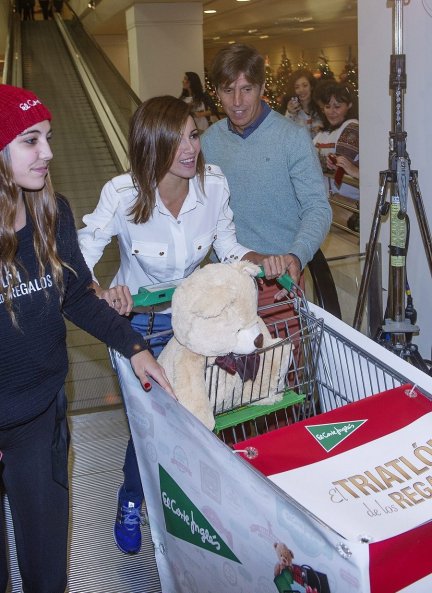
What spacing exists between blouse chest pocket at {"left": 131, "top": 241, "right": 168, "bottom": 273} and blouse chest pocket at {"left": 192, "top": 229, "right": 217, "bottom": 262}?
4.7 inches

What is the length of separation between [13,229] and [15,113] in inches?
11.9

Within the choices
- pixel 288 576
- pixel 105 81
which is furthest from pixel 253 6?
pixel 288 576

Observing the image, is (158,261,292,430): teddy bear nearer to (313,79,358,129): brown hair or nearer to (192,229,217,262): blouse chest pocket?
(192,229,217,262): blouse chest pocket

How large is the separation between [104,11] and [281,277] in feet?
51.3

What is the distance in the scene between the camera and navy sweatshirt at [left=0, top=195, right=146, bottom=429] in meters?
1.97

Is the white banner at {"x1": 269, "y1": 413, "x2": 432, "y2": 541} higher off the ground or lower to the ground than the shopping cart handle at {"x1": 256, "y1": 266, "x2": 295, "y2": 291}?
lower

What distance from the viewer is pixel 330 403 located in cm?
236

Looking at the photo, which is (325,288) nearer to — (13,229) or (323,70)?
(13,229)

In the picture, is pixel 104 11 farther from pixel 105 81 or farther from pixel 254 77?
pixel 254 77

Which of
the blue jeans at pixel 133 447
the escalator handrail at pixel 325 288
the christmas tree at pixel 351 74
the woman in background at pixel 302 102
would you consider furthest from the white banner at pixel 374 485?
the woman in background at pixel 302 102

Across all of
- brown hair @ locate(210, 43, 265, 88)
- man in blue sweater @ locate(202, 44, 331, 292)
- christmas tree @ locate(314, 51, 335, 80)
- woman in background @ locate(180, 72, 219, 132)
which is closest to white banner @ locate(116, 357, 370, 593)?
man in blue sweater @ locate(202, 44, 331, 292)

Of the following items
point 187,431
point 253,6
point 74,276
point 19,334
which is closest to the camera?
point 187,431

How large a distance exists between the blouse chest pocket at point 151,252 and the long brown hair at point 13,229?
576mm

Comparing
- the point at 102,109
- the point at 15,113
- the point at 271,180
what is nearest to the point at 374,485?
the point at 15,113
